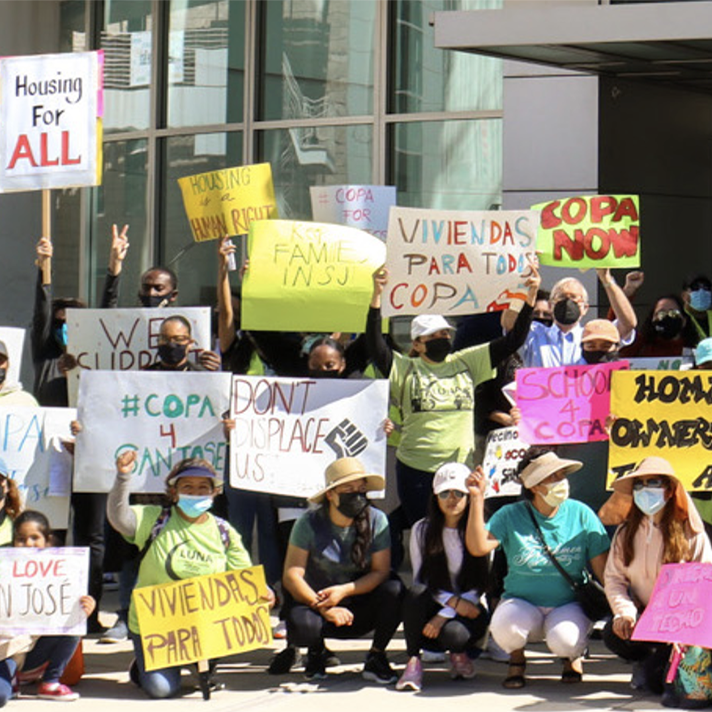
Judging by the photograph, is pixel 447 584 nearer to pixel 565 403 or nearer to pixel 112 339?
pixel 565 403

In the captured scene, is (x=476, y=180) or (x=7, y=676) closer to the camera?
(x=7, y=676)

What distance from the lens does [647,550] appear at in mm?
7641

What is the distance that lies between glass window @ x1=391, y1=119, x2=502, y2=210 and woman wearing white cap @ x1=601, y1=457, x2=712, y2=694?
466 centimetres

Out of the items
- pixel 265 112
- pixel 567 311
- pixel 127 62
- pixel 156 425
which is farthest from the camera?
pixel 127 62

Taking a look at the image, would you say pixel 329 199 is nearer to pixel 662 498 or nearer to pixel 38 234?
pixel 662 498

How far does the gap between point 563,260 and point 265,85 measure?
4916mm

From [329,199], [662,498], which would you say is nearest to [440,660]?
[662,498]

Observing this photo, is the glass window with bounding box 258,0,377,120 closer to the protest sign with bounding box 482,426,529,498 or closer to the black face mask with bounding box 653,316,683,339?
the black face mask with bounding box 653,316,683,339

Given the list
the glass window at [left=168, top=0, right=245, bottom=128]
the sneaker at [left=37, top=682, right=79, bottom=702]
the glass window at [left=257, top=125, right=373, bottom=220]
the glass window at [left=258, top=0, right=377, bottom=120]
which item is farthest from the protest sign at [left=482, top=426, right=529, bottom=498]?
the glass window at [left=168, top=0, right=245, bottom=128]

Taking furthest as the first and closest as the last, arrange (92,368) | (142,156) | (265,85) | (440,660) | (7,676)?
(142,156) < (265,85) < (92,368) < (440,660) < (7,676)

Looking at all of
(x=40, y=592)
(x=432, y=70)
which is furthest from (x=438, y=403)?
(x=432, y=70)

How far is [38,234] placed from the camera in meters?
15.1

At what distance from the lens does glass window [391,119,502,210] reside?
39.7 feet

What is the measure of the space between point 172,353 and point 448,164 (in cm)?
430
